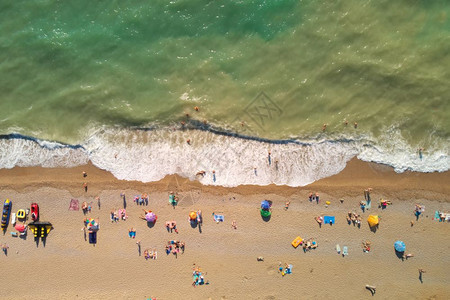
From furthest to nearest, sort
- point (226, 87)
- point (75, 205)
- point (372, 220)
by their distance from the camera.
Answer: point (226, 87) < point (75, 205) < point (372, 220)

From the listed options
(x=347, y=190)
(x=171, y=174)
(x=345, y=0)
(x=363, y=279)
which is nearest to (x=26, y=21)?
(x=171, y=174)

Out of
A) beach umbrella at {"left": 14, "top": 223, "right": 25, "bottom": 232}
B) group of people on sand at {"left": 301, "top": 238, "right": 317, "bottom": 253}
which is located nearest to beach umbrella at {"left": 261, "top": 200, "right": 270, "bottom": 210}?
group of people on sand at {"left": 301, "top": 238, "right": 317, "bottom": 253}

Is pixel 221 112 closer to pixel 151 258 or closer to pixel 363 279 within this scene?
Answer: pixel 151 258

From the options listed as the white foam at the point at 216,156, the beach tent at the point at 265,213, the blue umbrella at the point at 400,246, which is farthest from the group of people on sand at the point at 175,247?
the blue umbrella at the point at 400,246

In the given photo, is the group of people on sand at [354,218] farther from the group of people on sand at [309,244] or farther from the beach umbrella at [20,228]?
the beach umbrella at [20,228]

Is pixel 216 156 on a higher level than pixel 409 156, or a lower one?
higher

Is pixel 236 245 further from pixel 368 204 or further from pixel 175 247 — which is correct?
pixel 368 204

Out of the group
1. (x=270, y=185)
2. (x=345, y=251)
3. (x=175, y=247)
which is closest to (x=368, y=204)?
(x=345, y=251)
